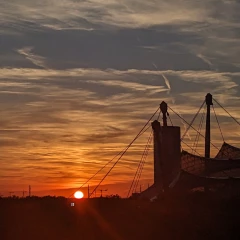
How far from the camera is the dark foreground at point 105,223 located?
46.0 meters

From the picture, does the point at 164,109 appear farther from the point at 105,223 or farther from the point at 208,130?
the point at 105,223

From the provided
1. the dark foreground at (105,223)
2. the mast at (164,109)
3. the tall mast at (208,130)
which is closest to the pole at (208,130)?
the tall mast at (208,130)

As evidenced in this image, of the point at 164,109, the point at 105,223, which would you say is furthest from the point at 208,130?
the point at 105,223

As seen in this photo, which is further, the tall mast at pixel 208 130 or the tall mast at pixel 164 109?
the tall mast at pixel 208 130

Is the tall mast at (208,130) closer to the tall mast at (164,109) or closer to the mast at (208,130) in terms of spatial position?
the mast at (208,130)

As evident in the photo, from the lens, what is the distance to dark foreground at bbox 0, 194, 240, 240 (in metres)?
46.0

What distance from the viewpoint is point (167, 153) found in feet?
421

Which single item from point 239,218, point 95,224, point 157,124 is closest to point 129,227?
point 95,224

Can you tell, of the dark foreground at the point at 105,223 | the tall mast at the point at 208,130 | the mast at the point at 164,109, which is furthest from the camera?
the tall mast at the point at 208,130

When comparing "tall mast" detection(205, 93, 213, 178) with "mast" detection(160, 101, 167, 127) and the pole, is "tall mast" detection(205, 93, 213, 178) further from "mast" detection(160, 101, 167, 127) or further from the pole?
"mast" detection(160, 101, 167, 127)

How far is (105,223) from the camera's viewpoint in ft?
172

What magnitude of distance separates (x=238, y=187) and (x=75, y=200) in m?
43.0

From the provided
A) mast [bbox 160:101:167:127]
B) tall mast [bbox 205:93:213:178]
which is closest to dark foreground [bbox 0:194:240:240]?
mast [bbox 160:101:167:127]

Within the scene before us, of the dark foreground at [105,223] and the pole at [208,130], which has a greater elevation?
the pole at [208,130]
